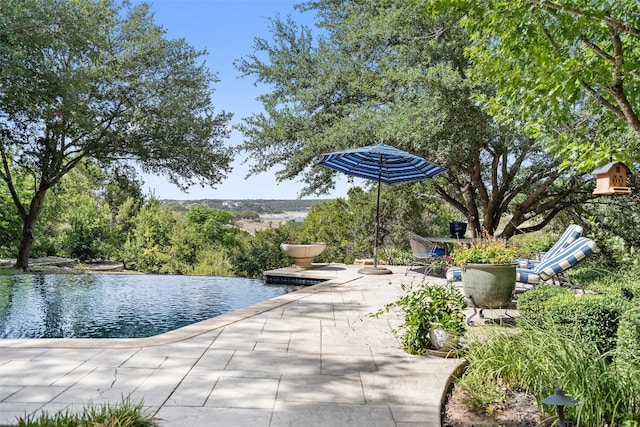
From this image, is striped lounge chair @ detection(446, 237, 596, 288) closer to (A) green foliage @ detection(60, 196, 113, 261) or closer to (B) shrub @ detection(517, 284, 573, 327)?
(B) shrub @ detection(517, 284, 573, 327)

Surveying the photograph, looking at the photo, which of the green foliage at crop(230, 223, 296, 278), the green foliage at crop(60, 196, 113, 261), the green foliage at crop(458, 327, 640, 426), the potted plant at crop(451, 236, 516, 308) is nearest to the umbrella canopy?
the green foliage at crop(230, 223, 296, 278)

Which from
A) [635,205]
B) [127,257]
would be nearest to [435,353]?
[635,205]

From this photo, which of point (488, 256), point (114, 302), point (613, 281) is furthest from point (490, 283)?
point (114, 302)

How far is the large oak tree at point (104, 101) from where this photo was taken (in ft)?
31.9

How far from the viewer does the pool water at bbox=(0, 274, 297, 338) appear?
5402 millimetres

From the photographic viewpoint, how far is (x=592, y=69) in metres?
3.56

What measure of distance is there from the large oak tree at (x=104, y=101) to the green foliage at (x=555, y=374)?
32.9 feet

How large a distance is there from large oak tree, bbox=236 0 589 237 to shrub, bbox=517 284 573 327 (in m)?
4.45

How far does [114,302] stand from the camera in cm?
713

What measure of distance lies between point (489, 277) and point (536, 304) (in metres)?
0.57

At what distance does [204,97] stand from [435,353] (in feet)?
35.9

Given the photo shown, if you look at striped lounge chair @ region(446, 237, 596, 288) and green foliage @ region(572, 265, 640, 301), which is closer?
green foliage @ region(572, 265, 640, 301)

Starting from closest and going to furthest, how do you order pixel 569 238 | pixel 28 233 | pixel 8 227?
pixel 569 238 < pixel 28 233 < pixel 8 227

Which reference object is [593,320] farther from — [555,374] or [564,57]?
[564,57]
